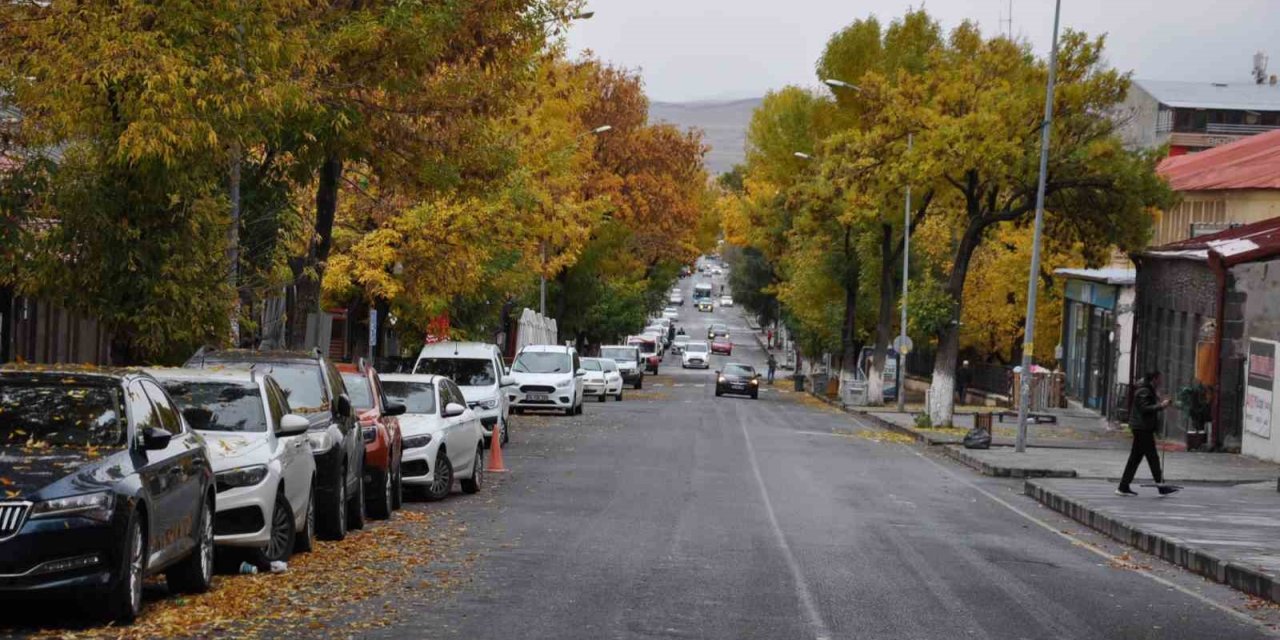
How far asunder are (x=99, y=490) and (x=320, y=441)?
552 cm

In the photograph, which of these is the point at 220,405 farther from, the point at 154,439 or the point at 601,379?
the point at 601,379

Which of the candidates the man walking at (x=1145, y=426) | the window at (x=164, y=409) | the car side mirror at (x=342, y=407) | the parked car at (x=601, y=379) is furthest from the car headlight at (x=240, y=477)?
the parked car at (x=601, y=379)

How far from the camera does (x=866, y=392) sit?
64.7 meters

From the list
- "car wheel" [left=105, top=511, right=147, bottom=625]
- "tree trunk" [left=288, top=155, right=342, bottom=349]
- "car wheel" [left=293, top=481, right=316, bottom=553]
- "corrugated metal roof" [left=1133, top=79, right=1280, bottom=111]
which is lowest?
"car wheel" [left=293, top=481, right=316, bottom=553]

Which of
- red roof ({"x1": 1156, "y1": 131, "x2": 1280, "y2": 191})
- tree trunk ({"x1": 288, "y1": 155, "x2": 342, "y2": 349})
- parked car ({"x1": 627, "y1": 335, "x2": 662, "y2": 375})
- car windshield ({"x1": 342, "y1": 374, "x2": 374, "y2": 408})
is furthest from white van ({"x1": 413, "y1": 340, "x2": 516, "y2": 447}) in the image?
parked car ({"x1": 627, "y1": 335, "x2": 662, "y2": 375})

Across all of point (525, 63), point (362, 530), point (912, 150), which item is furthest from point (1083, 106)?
point (362, 530)

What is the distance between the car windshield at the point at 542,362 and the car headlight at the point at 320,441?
3055 cm

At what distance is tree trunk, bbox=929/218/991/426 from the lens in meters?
44.7

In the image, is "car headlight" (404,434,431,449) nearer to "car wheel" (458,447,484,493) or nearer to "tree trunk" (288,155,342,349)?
"car wheel" (458,447,484,493)

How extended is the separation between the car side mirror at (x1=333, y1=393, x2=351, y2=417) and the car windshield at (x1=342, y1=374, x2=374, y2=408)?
9.24 feet

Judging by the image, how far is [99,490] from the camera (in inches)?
404

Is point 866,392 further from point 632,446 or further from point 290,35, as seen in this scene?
point 290,35

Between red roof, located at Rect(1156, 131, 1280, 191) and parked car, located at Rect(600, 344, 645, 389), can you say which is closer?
red roof, located at Rect(1156, 131, 1280, 191)

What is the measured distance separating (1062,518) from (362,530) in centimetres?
981
